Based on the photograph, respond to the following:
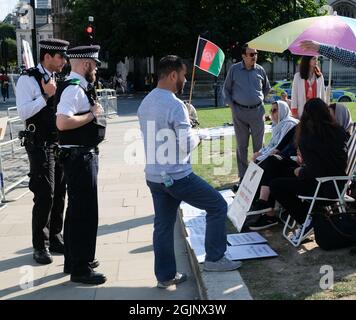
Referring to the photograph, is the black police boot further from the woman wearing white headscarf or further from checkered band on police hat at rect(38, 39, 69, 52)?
the woman wearing white headscarf

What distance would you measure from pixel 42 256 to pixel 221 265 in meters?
1.90

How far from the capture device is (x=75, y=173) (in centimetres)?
475

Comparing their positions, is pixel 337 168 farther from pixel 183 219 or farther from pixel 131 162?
pixel 131 162

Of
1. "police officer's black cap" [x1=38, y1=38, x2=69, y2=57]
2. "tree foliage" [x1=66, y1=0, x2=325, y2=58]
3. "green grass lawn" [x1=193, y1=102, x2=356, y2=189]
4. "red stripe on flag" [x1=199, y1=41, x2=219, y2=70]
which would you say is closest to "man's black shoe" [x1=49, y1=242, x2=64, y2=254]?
"police officer's black cap" [x1=38, y1=38, x2=69, y2=57]

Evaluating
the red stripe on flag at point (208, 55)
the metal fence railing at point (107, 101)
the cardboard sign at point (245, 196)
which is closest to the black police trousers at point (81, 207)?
the cardboard sign at point (245, 196)

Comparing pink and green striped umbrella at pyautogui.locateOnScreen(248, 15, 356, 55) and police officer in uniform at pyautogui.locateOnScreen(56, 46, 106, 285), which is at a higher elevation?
pink and green striped umbrella at pyautogui.locateOnScreen(248, 15, 356, 55)

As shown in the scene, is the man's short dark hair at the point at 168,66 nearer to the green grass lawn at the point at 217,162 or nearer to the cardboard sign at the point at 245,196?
the cardboard sign at the point at 245,196

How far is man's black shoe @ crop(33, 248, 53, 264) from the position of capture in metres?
5.59

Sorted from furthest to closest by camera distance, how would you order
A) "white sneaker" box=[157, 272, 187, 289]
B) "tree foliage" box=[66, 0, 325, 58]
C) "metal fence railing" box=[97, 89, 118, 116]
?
1. "tree foliage" box=[66, 0, 325, 58]
2. "metal fence railing" box=[97, 89, 118, 116]
3. "white sneaker" box=[157, 272, 187, 289]

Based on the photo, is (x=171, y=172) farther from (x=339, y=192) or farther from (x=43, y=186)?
(x=339, y=192)

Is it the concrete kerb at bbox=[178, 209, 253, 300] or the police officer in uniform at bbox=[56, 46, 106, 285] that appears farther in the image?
the police officer in uniform at bbox=[56, 46, 106, 285]

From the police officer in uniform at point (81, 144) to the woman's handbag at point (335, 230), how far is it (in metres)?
2.10

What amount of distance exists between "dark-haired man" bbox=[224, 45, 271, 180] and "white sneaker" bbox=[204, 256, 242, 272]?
3288 mm
